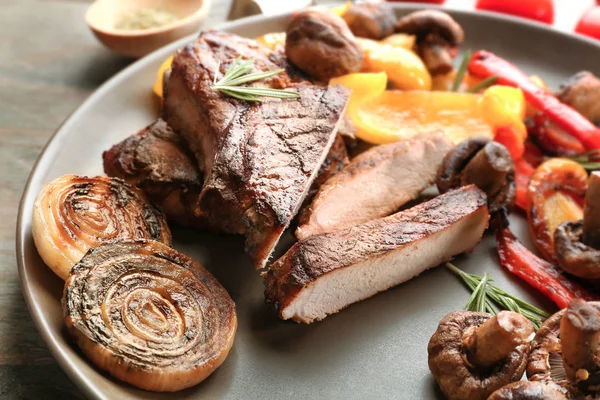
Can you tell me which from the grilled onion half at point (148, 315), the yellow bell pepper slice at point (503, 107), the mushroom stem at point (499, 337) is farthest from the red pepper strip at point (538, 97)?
the grilled onion half at point (148, 315)

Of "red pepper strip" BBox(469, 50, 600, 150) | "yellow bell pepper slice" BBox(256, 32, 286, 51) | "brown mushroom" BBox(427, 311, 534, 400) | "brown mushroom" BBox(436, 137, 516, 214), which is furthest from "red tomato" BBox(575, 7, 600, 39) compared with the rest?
"brown mushroom" BBox(427, 311, 534, 400)

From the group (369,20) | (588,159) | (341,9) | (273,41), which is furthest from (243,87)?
(588,159)

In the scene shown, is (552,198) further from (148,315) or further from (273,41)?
(148,315)

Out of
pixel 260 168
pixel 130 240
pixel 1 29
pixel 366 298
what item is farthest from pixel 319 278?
pixel 1 29

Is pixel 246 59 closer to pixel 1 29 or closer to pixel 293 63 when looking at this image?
pixel 293 63

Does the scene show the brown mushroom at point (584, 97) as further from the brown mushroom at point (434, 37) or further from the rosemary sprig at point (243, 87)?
the rosemary sprig at point (243, 87)
